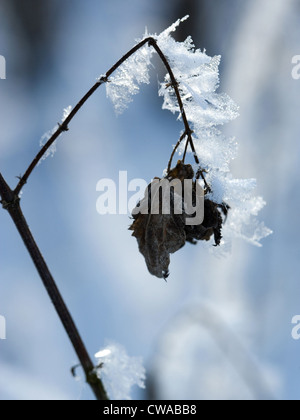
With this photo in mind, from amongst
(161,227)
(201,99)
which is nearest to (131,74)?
(201,99)

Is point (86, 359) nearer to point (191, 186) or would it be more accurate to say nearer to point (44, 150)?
point (44, 150)

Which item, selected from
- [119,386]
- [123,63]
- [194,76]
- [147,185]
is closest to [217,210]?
[147,185]

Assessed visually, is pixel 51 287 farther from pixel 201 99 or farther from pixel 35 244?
pixel 201 99

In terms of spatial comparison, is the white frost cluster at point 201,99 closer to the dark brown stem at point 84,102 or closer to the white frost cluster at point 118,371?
the dark brown stem at point 84,102

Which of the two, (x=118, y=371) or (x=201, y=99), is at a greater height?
(x=201, y=99)

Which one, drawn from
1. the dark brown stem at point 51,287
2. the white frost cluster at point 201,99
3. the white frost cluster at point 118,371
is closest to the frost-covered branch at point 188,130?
the white frost cluster at point 201,99
